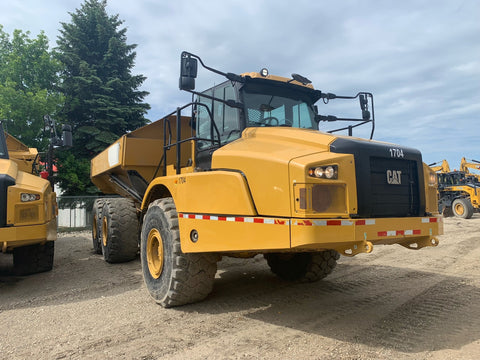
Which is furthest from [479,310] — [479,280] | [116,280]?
[116,280]

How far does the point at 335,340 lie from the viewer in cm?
336

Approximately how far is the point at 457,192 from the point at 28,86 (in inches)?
954

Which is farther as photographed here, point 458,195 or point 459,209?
point 458,195

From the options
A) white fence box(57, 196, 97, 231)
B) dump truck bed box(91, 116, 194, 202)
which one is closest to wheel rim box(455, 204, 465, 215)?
white fence box(57, 196, 97, 231)

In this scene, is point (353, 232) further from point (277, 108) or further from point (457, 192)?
point (457, 192)

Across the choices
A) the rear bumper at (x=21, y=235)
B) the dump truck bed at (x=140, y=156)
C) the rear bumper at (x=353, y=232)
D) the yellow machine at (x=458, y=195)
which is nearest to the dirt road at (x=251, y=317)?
the rear bumper at (x=21, y=235)

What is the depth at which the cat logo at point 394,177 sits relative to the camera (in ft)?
12.0

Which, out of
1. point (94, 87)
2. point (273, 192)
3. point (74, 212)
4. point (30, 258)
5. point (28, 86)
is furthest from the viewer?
point (94, 87)

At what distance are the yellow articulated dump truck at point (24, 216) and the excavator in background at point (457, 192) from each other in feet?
67.9

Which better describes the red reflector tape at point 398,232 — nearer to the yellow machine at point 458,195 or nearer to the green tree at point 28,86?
the green tree at point 28,86

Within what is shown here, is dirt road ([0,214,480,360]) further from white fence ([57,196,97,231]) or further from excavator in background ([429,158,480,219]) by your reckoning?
excavator in background ([429,158,480,219])

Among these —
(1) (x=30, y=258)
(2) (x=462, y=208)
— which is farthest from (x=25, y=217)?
(2) (x=462, y=208)

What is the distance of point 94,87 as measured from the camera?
2023 cm

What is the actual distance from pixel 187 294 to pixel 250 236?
1.30 m
